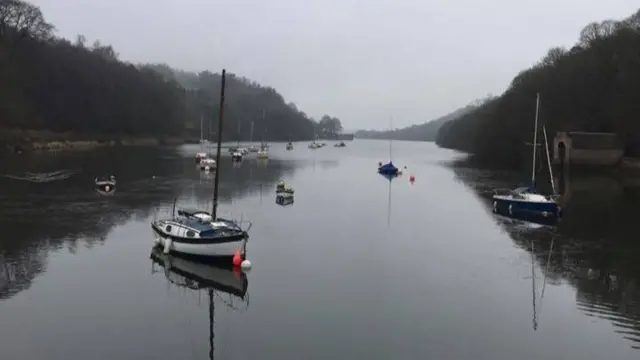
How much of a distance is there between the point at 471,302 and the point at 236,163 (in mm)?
87078

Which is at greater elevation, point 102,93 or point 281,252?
point 102,93

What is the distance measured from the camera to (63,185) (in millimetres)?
61500

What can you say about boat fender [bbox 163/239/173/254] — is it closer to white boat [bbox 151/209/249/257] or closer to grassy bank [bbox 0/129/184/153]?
white boat [bbox 151/209/249/257]

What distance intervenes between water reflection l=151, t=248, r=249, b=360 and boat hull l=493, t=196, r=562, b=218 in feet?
95.2

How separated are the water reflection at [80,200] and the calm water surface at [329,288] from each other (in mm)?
262

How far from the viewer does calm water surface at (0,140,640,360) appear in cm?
1997

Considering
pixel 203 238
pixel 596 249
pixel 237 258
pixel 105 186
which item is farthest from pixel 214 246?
pixel 105 186

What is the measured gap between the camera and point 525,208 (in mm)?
48688

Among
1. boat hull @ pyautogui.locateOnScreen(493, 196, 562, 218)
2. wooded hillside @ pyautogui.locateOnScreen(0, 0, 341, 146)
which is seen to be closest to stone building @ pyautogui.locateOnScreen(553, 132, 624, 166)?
boat hull @ pyautogui.locateOnScreen(493, 196, 562, 218)

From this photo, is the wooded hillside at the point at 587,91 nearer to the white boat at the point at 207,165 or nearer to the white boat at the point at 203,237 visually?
the white boat at the point at 207,165

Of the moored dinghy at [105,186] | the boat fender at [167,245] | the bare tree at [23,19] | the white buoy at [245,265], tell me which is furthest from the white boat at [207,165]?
the white buoy at [245,265]

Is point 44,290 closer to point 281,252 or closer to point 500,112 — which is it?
point 281,252

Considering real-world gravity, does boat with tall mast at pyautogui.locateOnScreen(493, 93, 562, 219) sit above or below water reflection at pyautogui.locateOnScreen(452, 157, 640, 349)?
above

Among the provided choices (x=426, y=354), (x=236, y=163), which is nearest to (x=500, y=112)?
(x=236, y=163)
